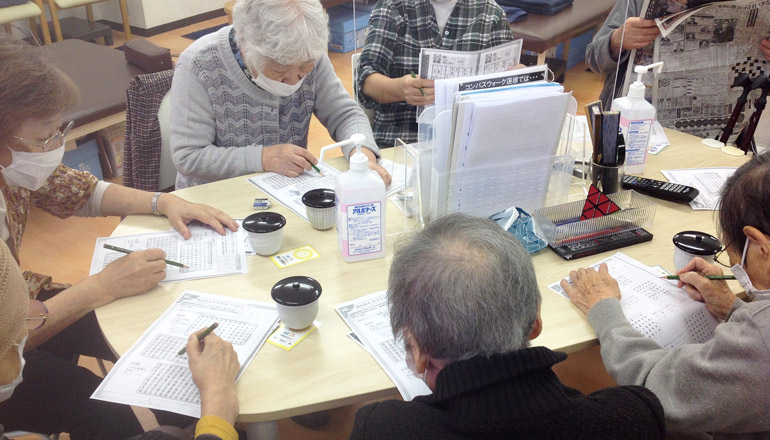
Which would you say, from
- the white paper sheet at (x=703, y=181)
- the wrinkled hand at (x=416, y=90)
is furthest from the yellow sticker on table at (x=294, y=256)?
the white paper sheet at (x=703, y=181)

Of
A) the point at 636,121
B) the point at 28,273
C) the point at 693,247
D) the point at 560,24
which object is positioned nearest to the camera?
the point at 693,247

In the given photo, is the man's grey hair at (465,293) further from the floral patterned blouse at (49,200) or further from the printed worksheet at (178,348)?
the floral patterned blouse at (49,200)

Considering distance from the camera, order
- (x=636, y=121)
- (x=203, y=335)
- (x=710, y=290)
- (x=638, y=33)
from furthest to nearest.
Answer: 1. (x=638, y=33)
2. (x=636, y=121)
3. (x=710, y=290)
4. (x=203, y=335)

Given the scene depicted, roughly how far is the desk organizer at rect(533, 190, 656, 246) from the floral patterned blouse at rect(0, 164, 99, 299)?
3.92 feet

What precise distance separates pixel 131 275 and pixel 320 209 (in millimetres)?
447

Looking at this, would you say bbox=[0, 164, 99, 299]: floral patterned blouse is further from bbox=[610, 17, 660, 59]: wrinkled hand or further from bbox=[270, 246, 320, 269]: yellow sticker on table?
bbox=[610, 17, 660, 59]: wrinkled hand

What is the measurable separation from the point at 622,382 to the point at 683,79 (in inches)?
56.5

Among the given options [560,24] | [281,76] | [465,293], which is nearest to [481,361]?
[465,293]

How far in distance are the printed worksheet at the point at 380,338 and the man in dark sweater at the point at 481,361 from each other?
0.20m

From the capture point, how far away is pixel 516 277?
2.68 ft

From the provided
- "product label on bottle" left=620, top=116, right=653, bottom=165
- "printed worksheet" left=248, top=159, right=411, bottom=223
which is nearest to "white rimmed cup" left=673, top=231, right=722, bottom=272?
"product label on bottle" left=620, top=116, right=653, bottom=165

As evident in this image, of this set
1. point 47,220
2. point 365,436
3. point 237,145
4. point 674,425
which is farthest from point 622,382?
point 47,220

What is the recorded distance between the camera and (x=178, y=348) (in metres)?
1.14

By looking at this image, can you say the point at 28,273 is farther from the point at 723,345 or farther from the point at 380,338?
the point at 723,345
